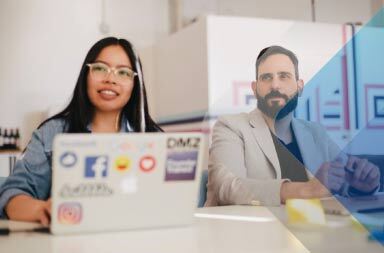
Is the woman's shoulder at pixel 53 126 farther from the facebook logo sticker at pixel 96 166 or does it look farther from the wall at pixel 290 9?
the wall at pixel 290 9

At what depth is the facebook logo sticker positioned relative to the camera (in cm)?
79

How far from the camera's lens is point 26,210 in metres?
1.05

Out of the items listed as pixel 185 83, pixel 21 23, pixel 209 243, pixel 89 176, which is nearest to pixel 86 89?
pixel 89 176

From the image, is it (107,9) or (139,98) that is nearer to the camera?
(139,98)

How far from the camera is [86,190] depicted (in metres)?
0.81

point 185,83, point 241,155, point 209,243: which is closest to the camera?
point 209,243

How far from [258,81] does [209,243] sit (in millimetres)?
515

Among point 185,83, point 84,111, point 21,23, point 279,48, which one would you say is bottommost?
point 84,111

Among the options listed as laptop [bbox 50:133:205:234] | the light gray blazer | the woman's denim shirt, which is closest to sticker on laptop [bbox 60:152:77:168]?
laptop [bbox 50:133:205:234]

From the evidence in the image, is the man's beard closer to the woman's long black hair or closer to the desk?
the desk

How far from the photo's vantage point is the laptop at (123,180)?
0.79m

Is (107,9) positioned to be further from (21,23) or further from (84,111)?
(84,111)

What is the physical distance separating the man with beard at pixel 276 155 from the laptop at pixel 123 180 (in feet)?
0.92

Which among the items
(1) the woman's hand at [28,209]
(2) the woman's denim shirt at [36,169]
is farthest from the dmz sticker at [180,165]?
(2) the woman's denim shirt at [36,169]
